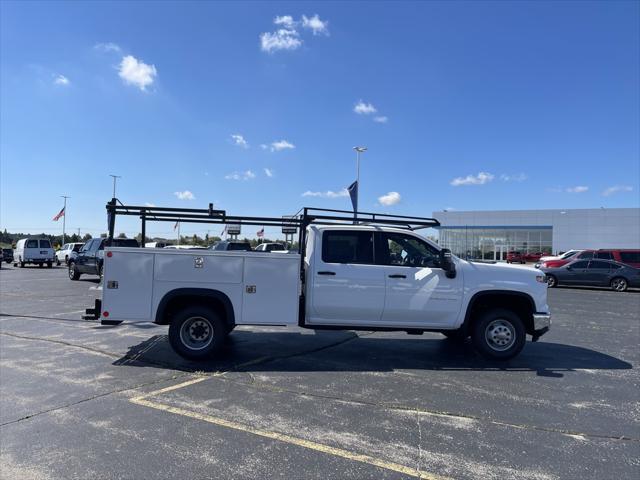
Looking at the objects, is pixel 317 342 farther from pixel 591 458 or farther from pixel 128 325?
pixel 591 458

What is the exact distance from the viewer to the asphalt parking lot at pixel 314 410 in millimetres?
3619

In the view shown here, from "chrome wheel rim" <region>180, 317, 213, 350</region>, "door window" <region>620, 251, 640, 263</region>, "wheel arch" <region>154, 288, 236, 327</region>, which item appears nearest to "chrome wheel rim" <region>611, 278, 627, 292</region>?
"door window" <region>620, 251, 640, 263</region>

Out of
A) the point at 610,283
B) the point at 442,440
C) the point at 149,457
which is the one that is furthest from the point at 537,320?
the point at 610,283

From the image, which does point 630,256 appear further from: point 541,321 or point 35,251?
point 35,251

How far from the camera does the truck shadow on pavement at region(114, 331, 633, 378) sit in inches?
255

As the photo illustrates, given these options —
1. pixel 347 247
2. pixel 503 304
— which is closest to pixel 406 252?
pixel 347 247

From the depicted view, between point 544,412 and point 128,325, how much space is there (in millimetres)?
8017

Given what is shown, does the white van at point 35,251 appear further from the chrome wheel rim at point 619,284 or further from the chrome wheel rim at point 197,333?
the chrome wheel rim at point 619,284

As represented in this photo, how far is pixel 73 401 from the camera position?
4957mm

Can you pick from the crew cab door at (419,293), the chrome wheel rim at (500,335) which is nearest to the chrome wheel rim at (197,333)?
the crew cab door at (419,293)

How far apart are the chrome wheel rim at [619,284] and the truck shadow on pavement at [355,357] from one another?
14.7 metres

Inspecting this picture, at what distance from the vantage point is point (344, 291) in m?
6.70

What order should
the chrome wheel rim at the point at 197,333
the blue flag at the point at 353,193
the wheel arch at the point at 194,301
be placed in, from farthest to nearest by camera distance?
1. the blue flag at the point at 353,193
2. the chrome wheel rim at the point at 197,333
3. the wheel arch at the point at 194,301

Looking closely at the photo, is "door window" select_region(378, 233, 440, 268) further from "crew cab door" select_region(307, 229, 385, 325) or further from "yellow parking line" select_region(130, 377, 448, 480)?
"yellow parking line" select_region(130, 377, 448, 480)
